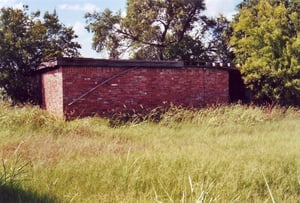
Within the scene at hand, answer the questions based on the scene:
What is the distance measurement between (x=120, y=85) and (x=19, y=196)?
8344mm

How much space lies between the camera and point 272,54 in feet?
49.4

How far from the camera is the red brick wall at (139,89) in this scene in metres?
11.8

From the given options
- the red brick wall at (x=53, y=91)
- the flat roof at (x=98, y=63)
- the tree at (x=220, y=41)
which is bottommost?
the red brick wall at (x=53, y=91)

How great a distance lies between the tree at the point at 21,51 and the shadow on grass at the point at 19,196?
10893mm

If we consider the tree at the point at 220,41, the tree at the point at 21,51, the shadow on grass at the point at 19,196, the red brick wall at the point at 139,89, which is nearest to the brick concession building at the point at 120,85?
the red brick wall at the point at 139,89

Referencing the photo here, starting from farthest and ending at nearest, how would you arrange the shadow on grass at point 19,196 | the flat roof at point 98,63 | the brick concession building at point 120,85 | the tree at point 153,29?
the tree at point 153,29, the brick concession building at point 120,85, the flat roof at point 98,63, the shadow on grass at point 19,196

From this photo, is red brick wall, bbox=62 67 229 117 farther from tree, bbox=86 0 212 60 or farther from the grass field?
tree, bbox=86 0 212 60

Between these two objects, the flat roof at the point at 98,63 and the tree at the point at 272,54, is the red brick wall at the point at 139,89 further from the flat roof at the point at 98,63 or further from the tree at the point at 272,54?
the tree at the point at 272,54

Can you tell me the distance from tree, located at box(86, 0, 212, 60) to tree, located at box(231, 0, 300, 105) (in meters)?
7.80

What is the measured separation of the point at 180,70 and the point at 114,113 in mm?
3065

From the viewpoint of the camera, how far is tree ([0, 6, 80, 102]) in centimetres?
1511

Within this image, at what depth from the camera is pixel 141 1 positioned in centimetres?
2319

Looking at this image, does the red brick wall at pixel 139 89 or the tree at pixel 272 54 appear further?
the tree at pixel 272 54

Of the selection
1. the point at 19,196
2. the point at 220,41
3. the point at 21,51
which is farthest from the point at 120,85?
the point at 220,41
